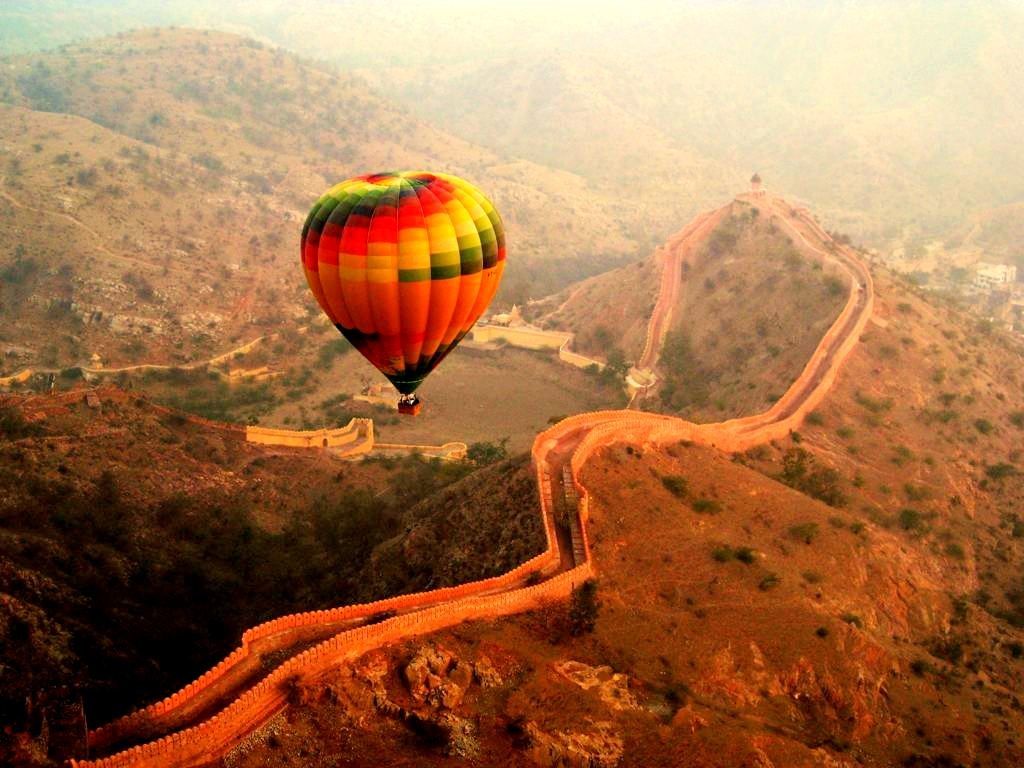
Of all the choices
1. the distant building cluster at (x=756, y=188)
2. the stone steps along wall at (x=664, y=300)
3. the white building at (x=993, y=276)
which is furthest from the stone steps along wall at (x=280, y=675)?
the white building at (x=993, y=276)

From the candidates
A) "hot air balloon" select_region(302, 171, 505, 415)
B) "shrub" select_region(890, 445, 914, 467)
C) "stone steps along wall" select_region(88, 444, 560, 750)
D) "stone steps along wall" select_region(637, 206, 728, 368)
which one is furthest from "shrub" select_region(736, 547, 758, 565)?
"stone steps along wall" select_region(637, 206, 728, 368)

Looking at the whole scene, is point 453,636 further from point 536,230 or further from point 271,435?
point 536,230

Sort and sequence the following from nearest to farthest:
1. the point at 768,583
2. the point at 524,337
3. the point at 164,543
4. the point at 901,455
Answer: the point at 768,583, the point at 164,543, the point at 901,455, the point at 524,337

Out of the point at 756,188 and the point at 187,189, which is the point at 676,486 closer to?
the point at 756,188

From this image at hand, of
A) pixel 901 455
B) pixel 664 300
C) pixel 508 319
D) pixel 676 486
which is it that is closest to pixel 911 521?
pixel 901 455

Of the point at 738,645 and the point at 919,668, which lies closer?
the point at 738,645


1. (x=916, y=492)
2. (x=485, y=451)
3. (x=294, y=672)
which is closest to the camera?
(x=294, y=672)
